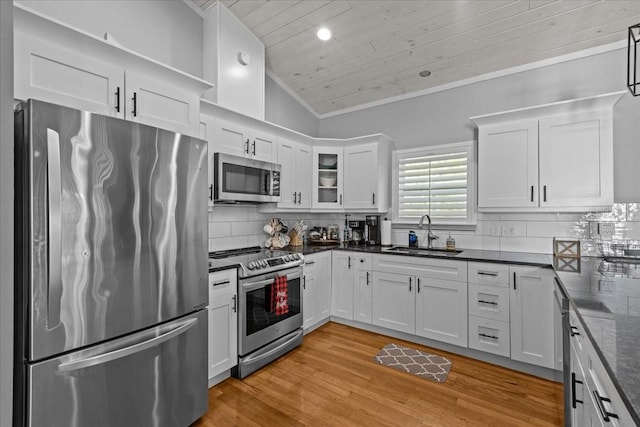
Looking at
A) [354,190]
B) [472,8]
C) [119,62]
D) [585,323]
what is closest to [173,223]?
[119,62]

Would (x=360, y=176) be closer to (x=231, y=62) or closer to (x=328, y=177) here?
(x=328, y=177)

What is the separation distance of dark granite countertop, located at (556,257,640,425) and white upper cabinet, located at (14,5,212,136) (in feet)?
7.99

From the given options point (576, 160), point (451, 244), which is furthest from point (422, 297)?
point (576, 160)

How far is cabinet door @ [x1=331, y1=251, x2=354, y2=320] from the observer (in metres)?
3.55

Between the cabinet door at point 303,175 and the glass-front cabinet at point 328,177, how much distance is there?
3.9 inches

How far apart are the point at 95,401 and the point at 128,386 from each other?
145 mm

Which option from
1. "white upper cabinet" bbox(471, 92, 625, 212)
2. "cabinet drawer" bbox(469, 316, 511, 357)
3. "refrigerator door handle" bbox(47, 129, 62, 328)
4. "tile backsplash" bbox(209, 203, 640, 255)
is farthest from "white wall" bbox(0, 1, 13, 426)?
"white upper cabinet" bbox(471, 92, 625, 212)

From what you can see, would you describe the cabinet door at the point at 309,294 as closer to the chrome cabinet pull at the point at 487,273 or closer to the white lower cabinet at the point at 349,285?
the white lower cabinet at the point at 349,285

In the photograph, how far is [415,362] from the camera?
2758 millimetres

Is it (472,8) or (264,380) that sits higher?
(472,8)

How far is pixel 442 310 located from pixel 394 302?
0.48 m

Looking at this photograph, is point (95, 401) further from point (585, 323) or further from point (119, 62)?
point (585, 323)

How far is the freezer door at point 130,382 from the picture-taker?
1.34 meters

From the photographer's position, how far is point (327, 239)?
414 centimetres
